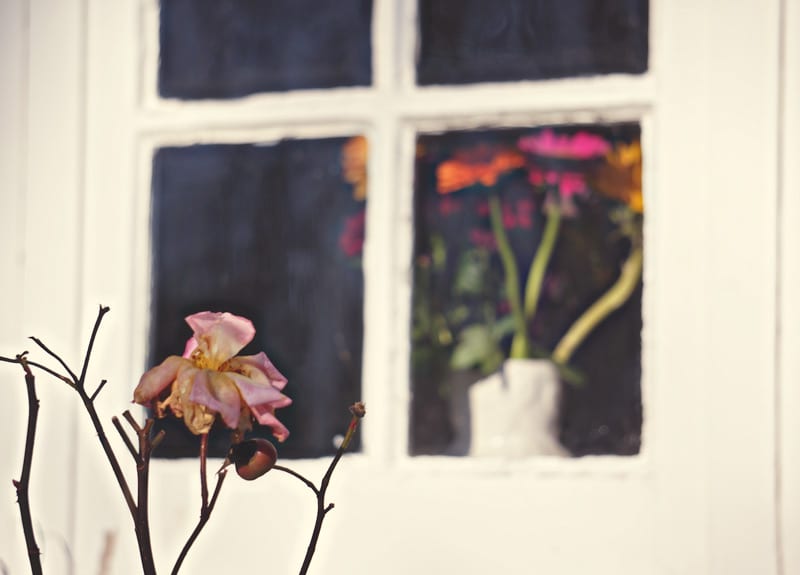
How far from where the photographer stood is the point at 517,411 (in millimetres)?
1478

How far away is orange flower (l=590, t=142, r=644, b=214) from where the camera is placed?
159 centimetres

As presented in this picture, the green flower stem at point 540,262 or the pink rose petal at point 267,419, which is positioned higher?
the green flower stem at point 540,262

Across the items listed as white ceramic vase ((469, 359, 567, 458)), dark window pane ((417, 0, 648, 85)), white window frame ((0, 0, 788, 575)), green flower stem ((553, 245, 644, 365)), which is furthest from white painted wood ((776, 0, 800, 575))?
green flower stem ((553, 245, 644, 365))

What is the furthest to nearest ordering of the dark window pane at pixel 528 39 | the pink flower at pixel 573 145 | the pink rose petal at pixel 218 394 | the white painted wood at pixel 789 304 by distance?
1. the pink flower at pixel 573 145
2. the dark window pane at pixel 528 39
3. the white painted wood at pixel 789 304
4. the pink rose petal at pixel 218 394

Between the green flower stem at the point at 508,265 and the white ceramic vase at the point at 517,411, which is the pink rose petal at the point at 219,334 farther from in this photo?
the green flower stem at the point at 508,265

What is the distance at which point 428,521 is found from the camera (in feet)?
4.25

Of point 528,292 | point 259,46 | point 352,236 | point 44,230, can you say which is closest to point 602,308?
point 528,292

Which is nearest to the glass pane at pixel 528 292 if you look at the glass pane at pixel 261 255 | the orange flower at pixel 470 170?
the orange flower at pixel 470 170

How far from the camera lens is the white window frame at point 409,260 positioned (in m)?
1.21

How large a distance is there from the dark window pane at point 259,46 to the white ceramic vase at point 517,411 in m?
0.46

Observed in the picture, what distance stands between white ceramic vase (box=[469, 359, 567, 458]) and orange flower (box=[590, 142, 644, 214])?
30 centimetres

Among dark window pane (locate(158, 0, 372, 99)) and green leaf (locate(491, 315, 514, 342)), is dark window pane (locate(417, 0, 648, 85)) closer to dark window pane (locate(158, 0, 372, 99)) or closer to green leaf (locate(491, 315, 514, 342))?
dark window pane (locate(158, 0, 372, 99))

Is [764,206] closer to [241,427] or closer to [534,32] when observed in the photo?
[534,32]

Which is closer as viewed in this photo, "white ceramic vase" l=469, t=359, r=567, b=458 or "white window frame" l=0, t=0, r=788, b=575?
"white window frame" l=0, t=0, r=788, b=575
